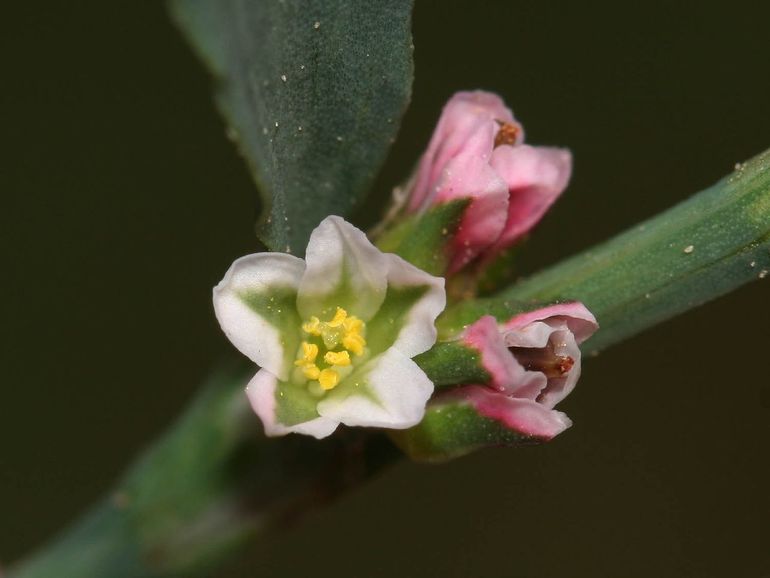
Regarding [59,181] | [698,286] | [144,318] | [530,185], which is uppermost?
[59,181]

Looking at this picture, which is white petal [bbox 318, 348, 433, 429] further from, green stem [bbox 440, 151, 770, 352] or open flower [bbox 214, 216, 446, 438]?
green stem [bbox 440, 151, 770, 352]

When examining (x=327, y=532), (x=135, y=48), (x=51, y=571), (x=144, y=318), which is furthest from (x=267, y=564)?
(x=51, y=571)

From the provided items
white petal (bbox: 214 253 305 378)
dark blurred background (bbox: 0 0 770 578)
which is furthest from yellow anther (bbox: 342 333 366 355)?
dark blurred background (bbox: 0 0 770 578)

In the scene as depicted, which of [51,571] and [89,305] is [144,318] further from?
[51,571]

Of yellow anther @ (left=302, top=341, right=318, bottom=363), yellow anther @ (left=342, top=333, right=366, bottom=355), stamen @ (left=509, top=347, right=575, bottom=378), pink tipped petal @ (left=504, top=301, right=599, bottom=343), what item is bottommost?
stamen @ (left=509, top=347, right=575, bottom=378)

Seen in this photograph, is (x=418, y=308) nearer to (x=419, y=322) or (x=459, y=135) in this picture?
(x=419, y=322)

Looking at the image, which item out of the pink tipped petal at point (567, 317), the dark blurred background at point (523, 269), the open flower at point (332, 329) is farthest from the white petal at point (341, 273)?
the dark blurred background at point (523, 269)

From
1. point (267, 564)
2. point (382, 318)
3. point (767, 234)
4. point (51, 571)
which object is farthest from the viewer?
point (267, 564)
